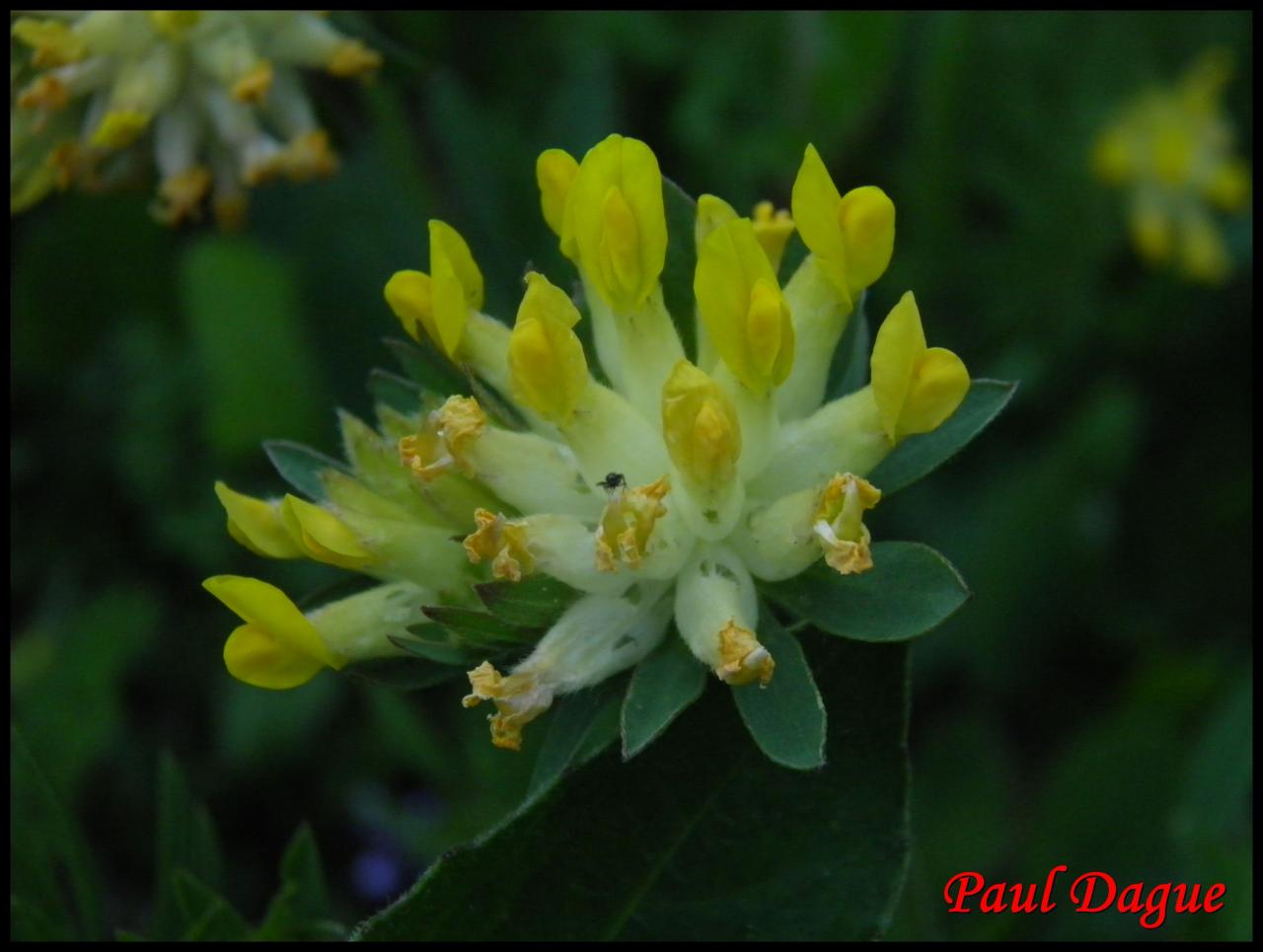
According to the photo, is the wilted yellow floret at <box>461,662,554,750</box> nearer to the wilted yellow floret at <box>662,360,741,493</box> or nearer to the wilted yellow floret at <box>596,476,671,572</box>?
the wilted yellow floret at <box>596,476,671,572</box>

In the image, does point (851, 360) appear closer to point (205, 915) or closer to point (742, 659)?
point (742, 659)

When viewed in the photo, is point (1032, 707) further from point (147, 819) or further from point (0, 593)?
point (0, 593)

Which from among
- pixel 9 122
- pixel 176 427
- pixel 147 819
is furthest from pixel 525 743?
pixel 176 427

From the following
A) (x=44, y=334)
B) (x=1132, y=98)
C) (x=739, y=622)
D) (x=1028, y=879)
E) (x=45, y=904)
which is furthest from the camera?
(x=1132, y=98)

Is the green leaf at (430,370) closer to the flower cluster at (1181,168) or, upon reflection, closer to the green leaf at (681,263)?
the green leaf at (681,263)

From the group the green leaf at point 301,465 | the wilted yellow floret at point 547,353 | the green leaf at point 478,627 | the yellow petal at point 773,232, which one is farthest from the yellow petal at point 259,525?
the yellow petal at point 773,232

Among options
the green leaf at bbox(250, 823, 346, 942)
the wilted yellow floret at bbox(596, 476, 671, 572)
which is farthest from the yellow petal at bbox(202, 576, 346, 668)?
the green leaf at bbox(250, 823, 346, 942)

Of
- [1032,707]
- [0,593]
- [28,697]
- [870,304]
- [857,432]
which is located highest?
[857,432]
